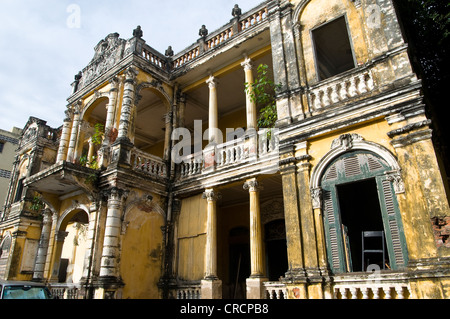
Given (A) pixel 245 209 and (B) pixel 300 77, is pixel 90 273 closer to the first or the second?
(A) pixel 245 209

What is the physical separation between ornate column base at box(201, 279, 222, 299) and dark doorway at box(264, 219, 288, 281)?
9.67ft

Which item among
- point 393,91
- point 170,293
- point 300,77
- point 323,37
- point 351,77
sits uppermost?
point 323,37

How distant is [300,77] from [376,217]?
4565 mm

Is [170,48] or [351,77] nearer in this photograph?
[351,77]

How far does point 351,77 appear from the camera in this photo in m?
7.59

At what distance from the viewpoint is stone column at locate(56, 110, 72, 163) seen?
1269 centimetres

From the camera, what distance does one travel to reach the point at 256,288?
8.13 metres

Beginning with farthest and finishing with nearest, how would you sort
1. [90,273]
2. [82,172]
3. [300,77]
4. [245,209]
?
[245,209] → [82,172] → [90,273] → [300,77]

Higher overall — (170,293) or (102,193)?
(102,193)

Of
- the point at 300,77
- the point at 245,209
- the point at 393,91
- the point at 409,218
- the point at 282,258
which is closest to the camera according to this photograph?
the point at 409,218

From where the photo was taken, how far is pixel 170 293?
10039 mm

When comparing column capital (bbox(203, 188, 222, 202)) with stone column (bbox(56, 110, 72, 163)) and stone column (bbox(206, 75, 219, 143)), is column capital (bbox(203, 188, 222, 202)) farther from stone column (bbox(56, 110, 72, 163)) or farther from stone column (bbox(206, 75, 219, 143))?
stone column (bbox(56, 110, 72, 163))

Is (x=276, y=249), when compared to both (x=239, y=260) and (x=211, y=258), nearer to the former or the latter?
(x=239, y=260)

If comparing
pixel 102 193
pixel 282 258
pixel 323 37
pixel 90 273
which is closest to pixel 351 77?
pixel 323 37
